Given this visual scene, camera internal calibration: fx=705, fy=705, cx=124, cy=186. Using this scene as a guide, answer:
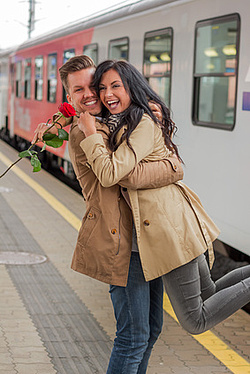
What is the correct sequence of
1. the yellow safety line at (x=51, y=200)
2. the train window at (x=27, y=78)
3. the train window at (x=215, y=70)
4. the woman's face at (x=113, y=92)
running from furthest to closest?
the train window at (x=27, y=78) → the yellow safety line at (x=51, y=200) → the train window at (x=215, y=70) → the woman's face at (x=113, y=92)

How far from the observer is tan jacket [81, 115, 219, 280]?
3.02 metres

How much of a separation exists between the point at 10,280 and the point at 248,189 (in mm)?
2306

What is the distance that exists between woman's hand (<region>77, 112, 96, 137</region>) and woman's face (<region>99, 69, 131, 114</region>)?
0.10 meters

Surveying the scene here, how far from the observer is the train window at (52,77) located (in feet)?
45.2

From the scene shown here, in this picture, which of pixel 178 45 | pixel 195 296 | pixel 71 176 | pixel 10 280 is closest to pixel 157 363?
pixel 195 296

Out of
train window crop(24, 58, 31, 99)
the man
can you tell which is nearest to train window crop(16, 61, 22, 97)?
train window crop(24, 58, 31, 99)

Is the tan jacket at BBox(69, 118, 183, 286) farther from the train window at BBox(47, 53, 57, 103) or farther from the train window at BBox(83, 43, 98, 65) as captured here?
the train window at BBox(47, 53, 57, 103)

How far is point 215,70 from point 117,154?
388 cm

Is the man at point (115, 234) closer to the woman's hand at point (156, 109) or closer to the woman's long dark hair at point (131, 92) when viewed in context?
the woman's long dark hair at point (131, 92)

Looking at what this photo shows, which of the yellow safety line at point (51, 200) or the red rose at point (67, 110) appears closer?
the red rose at point (67, 110)

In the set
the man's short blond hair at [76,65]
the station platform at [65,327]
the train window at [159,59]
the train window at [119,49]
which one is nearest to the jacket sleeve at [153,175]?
the man's short blond hair at [76,65]

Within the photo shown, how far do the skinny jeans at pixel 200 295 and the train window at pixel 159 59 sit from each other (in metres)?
4.29

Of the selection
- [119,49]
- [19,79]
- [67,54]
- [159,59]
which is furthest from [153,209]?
[19,79]

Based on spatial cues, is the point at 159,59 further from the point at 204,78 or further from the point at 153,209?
the point at 153,209
